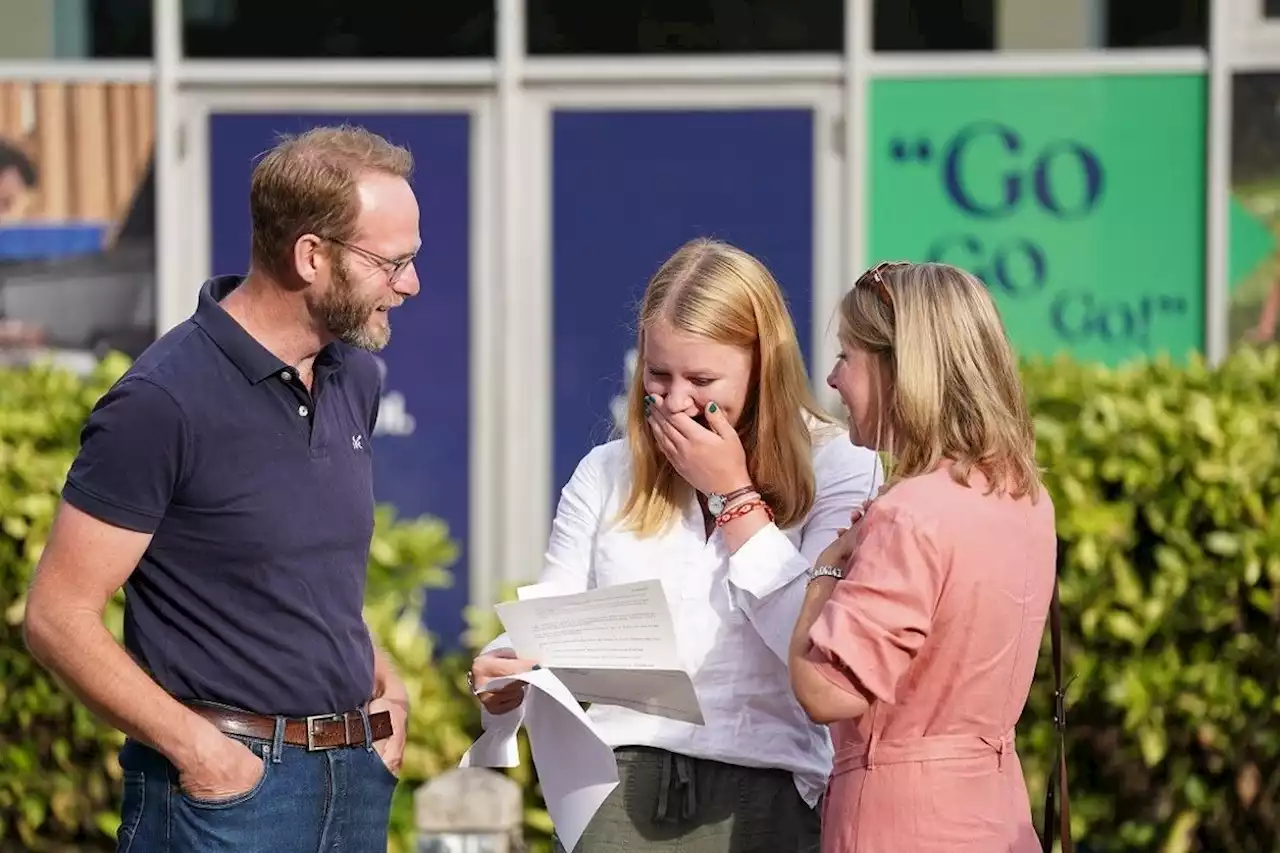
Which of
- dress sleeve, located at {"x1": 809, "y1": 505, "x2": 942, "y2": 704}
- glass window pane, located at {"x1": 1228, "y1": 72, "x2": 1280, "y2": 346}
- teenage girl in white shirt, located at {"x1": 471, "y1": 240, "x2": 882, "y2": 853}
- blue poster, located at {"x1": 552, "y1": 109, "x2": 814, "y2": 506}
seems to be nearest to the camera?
dress sleeve, located at {"x1": 809, "y1": 505, "x2": 942, "y2": 704}

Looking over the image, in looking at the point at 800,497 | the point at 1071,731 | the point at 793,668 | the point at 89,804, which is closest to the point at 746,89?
the point at 1071,731

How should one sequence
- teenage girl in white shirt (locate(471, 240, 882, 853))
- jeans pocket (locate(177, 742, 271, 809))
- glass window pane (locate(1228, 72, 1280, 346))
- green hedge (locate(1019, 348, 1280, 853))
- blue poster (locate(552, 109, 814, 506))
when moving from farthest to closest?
blue poster (locate(552, 109, 814, 506)), glass window pane (locate(1228, 72, 1280, 346)), green hedge (locate(1019, 348, 1280, 853)), teenage girl in white shirt (locate(471, 240, 882, 853)), jeans pocket (locate(177, 742, 271, 809))

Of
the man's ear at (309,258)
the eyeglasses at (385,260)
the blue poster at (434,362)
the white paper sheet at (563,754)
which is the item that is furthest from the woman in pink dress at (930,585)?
the blue poster at (434,362)

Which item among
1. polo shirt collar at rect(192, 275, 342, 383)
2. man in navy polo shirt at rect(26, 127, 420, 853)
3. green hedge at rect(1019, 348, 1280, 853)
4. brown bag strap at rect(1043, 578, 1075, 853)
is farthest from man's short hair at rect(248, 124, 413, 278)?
green hedge at rect(1019, 348, 1280, 853)

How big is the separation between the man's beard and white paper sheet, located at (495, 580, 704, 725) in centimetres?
52

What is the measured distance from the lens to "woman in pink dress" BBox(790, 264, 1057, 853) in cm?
283

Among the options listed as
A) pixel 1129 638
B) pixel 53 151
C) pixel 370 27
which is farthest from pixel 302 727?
pixel 53 151

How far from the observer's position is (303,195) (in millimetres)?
3178

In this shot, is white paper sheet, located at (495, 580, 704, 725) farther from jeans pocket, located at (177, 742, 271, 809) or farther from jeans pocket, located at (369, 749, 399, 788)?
jeans pocket, located at (177, 742, 271, 809)

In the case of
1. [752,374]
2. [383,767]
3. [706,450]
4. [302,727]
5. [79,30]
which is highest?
[79,30]

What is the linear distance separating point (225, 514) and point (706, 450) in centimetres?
81

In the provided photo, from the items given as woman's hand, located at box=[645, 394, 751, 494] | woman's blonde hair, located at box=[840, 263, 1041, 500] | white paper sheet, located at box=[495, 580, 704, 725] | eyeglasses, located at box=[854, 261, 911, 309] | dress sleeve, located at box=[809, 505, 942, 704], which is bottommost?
white paper sheet, located at box=[495, 580, 704, 725]

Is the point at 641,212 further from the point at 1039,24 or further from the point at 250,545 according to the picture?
the point at 250,545

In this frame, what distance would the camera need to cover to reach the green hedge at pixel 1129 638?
5004 millimetres
